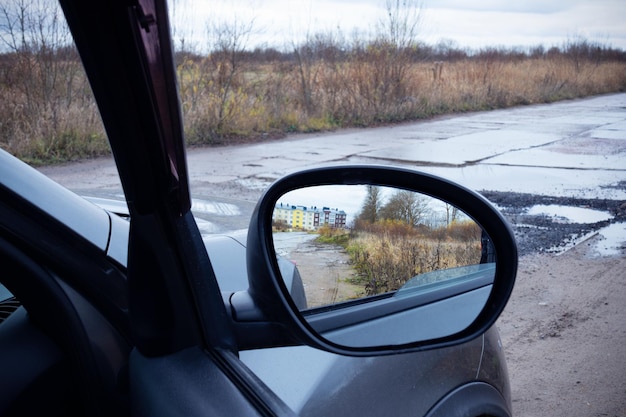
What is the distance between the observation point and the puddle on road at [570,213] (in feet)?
26.2

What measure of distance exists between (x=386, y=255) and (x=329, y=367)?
333 millimetres

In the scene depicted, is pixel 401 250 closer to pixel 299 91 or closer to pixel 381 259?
pixel 381 259

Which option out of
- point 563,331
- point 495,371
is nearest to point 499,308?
point 495,371

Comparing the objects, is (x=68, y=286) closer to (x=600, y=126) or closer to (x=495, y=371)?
(x=495, y=371)

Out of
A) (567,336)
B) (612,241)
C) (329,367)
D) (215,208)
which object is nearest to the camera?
(329,367)

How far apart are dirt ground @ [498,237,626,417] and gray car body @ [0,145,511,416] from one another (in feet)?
5.99

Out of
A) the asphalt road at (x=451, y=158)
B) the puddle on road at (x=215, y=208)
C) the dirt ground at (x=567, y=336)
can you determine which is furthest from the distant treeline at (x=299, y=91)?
the dirt ground at (x=567, y=336)

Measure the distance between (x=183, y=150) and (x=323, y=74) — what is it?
63.0ft

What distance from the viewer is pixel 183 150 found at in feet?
3.95

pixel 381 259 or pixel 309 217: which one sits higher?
pixel 309 217

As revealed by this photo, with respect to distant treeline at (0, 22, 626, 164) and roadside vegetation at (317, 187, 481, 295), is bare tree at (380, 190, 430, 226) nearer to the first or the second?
roadside vegetation at (317, 187, 481, 295)

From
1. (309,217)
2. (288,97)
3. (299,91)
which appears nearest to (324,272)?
(309,217)

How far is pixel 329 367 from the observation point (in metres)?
1.63

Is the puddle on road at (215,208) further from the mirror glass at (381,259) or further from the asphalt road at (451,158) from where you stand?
the mirror glass at (381,259)
